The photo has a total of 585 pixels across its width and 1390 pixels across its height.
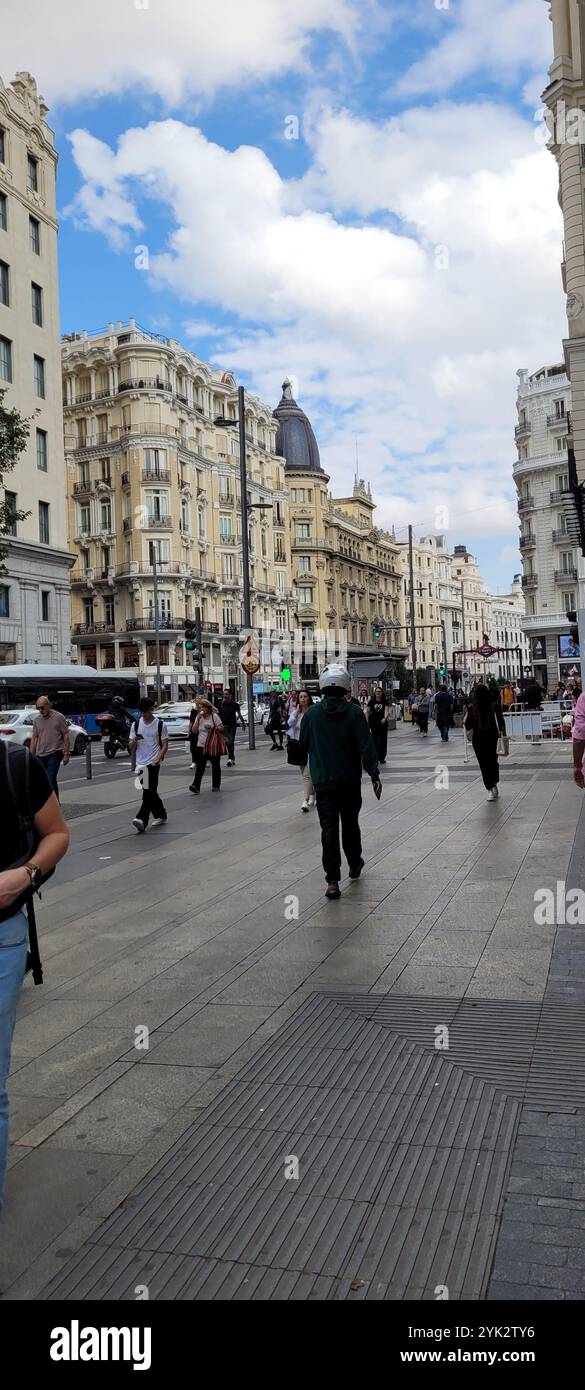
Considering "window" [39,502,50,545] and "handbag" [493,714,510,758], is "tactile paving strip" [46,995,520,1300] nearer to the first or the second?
"handbag" [493,714,510,758]

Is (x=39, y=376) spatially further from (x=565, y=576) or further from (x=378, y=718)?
(x=565, y=576)

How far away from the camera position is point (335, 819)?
26.2 feet

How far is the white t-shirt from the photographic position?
1163 cm

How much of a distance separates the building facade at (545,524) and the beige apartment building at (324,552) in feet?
47.7

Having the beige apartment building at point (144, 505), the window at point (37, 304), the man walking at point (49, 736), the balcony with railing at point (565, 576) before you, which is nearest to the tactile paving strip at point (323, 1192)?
the man walking at point (49, 736)

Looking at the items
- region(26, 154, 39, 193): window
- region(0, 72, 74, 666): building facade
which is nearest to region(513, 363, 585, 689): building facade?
region(0, 72, 74, 666): building facade

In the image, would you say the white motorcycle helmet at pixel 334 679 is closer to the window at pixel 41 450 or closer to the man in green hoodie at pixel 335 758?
the man in green hoodie at pixel 335 758

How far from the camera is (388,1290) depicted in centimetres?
277

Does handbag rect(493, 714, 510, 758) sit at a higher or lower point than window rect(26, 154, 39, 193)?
lower

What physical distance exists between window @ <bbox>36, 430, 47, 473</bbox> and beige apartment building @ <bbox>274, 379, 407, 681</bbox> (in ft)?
125

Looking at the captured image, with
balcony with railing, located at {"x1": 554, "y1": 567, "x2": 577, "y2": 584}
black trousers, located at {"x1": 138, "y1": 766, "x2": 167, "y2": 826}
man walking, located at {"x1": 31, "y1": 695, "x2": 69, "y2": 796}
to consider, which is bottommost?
black trousers, located at {"x1": 138, "y1": 766, "x2": 167, "y2": 826}

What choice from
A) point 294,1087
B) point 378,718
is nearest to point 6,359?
point 378,718

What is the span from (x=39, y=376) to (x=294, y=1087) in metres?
40.5

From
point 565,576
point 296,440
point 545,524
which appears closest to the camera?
point 565,576
